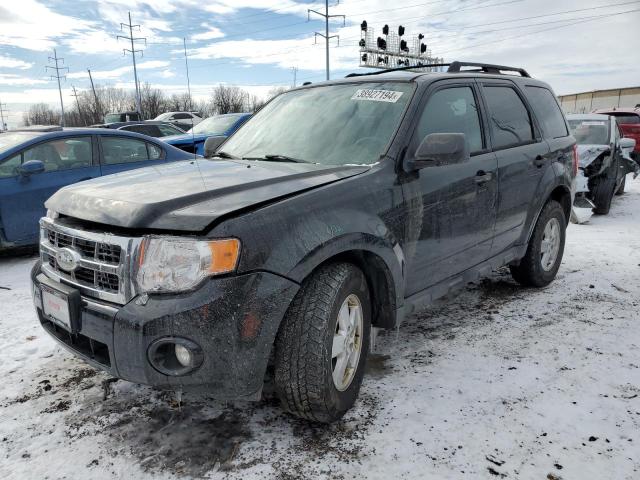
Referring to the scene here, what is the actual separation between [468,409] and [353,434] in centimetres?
66

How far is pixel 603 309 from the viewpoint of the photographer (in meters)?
4.12

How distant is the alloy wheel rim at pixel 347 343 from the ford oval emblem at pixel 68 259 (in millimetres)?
1245

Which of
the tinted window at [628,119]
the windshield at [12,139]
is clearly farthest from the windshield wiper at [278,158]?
the tinted window at [628,119]

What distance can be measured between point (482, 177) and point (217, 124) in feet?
29.6

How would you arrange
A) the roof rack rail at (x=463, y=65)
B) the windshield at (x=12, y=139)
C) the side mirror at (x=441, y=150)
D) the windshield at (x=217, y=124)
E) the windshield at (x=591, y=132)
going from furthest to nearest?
1. the windshield at (x=217, y=124)
2. the windshield at (x=591, y=132)
3. the windshield at (x=12, y=139)
4. the roof rack rail at (x=463, y=65)
5. the side mirror at (x=441, y=150)

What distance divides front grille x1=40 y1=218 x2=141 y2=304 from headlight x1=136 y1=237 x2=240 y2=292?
76mm

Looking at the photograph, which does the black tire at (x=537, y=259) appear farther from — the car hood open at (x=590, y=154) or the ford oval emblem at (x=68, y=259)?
the car hood open at (x=590, y=154)

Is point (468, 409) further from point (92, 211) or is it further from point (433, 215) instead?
point (92, 211)

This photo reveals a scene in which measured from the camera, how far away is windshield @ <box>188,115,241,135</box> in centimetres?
1109

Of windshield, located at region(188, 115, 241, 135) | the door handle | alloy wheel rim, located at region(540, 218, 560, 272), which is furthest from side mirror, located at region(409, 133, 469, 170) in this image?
windshield, located at region(188, 115, 241, 135)

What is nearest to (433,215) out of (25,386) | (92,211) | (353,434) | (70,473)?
(353,434)

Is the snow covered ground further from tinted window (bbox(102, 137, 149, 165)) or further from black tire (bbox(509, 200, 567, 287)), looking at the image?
tinted window (bbox(102, 137, 149, 165))

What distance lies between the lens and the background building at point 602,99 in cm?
4103

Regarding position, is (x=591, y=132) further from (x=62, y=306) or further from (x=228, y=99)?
(x=228, y=99)
